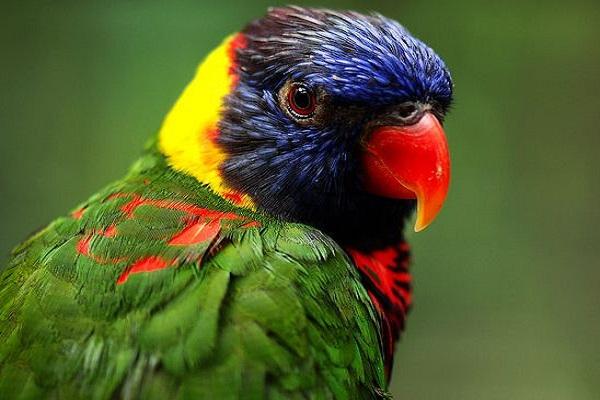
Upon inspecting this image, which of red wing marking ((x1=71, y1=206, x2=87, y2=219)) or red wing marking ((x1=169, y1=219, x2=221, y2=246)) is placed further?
red wing marking ((x1=71, y1=206, x2=87, y2=219))

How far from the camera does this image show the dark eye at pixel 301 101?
55.9 inches

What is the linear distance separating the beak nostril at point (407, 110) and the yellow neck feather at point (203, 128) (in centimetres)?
38

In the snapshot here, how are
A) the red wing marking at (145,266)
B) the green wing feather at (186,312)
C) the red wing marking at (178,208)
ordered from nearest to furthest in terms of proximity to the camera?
the green wing feather at (186,312), the red wing marking at (145,266), the red wing marking at (178,208)

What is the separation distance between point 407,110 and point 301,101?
223 mm

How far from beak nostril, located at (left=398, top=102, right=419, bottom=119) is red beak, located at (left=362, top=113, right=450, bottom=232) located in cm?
2

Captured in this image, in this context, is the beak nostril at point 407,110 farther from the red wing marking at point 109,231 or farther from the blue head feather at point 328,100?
the red wing marking at point 109,231

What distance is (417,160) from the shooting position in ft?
4.67

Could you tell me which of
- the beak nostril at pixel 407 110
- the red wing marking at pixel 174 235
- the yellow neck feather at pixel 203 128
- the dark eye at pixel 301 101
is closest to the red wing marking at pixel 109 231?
the red wing marking at pixel 174 235

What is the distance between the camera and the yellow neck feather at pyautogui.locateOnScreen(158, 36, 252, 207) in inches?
59.5

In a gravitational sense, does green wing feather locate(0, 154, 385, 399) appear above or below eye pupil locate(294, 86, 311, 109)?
below

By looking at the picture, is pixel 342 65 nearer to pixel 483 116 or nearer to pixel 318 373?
pixel 318 373

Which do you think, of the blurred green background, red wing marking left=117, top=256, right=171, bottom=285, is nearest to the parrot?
red wing marking left=117, top=256, right=171, bottom=285

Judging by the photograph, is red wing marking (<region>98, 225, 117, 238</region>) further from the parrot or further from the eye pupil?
the eye pupil

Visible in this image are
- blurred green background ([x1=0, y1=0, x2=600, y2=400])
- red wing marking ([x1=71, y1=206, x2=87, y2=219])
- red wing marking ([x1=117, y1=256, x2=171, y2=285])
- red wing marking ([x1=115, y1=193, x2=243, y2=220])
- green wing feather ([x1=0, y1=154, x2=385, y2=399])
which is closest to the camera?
green wing feather ([x1=0, y1=154, x2=385, y2=399])
